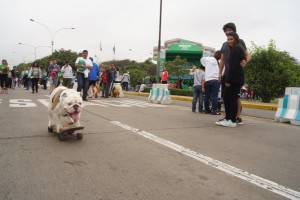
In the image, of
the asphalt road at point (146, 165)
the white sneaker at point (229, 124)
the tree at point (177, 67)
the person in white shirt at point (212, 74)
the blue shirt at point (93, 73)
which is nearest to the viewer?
the asphalt road at point (146, 165)

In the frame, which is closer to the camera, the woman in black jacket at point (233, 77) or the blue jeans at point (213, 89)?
the woman in black jacket at point (233, 77)

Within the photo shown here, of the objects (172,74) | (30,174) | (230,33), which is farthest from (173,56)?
(30,174)

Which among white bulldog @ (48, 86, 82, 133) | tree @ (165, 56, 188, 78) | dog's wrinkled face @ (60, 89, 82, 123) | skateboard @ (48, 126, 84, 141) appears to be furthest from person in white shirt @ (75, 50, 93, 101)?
tree @ (165, 56, 188, 78)

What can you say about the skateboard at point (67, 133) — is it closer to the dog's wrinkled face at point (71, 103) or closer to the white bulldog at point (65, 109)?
the white bulldog at point (65, 109)

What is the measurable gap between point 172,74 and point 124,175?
52845mm

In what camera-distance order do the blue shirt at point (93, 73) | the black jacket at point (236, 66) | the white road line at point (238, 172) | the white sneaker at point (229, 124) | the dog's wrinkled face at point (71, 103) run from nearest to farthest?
the white road line at point (238, 172)
the dog's wrinkled face at point (71, 103)
the black jacket at point (236, 66)
the white sneaker at point (229, 124)
the blue shirt at point (93, 73)

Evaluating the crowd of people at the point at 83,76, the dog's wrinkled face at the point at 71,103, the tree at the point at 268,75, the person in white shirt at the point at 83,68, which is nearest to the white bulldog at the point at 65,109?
the dog's wrinkled face at the point at 71,103

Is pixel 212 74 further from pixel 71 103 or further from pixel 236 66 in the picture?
pixel 71 103

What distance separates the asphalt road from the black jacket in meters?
1.37

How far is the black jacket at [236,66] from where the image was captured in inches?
253

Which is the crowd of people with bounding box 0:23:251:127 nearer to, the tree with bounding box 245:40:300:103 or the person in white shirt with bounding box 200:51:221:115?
the person in white shirt with bounding box 200:51:221:115

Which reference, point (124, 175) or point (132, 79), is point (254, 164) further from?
point (132, 79)

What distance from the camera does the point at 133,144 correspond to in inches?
176

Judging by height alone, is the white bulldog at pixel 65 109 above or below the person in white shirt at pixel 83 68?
below
